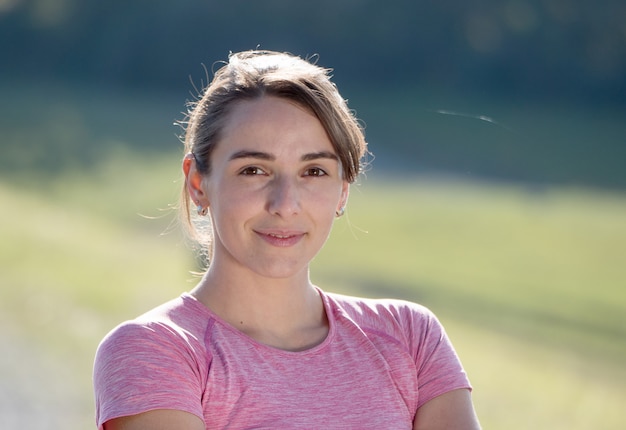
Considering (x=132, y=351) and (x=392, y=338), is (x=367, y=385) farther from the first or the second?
(x=132, y=351)

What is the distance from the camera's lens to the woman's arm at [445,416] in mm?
1262

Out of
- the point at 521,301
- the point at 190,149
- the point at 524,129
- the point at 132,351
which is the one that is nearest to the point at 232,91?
Answer: the point at 190,149

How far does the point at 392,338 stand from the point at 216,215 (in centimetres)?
31

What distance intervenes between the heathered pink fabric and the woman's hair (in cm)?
21

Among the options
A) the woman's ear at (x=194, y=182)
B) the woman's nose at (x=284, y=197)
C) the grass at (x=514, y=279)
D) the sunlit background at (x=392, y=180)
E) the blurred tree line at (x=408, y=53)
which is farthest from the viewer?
the grass at (x=514, y=279)

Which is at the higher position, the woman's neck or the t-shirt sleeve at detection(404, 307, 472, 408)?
the woman's neck

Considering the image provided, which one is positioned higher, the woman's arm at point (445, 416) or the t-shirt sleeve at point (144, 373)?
the t-shirt sleeve at point (144, 373)

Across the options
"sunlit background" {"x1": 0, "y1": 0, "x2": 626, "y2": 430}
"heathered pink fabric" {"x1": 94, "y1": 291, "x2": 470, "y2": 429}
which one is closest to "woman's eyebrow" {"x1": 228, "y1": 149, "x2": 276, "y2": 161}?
"heathered pink fabric" {"x1": 94, "y1": 291, "x2": 470, "y2": 429}

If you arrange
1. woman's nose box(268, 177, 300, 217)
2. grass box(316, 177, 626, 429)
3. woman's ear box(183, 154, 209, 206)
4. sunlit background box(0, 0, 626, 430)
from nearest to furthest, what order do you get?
woman's nose box(268, 177, 300, 217) < woman's ear box(183, 154, 209, 206) < sunlit background box(0, 0, 626, 430) < grass box(316, 177, 626, 429)

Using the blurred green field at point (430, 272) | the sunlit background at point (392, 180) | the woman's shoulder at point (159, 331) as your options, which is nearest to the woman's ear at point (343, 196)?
the woman's shoulder at point (159, 331)

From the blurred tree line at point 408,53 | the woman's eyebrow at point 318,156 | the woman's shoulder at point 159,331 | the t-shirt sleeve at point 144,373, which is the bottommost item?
the t-shirt sleeve at point 144,373

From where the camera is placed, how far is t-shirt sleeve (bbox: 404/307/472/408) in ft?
4.19

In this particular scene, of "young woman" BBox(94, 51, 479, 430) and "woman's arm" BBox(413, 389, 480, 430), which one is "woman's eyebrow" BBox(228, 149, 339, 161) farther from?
"woman's arm" BBox(413, 389, 480, 430)

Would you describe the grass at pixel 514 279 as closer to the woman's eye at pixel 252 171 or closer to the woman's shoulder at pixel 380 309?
the woman's shoulder at pixel 380 309
